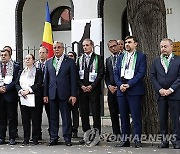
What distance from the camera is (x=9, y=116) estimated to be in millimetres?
10062

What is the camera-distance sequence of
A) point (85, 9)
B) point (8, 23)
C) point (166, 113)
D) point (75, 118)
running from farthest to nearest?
point (8, 23) < point (85, 9) < point (75, 118) < point (166, 113)

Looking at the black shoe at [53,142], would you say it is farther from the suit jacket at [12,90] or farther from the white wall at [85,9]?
the white wall at [85,9]

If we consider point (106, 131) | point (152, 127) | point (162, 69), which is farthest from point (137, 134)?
point (106, 131)

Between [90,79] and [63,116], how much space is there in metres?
0.97

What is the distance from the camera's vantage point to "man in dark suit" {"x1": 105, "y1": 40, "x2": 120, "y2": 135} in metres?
9.76

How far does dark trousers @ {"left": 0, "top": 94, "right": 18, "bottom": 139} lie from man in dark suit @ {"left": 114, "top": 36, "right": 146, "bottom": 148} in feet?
7.70

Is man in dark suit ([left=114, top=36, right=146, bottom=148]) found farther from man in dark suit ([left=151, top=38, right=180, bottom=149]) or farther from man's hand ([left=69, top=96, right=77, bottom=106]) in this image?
man's hand ([left=69, top=96, right=77, bottom=106])

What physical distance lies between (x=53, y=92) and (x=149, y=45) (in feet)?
7.50

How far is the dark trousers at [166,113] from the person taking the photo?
894cm

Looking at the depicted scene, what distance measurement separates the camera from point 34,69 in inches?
387

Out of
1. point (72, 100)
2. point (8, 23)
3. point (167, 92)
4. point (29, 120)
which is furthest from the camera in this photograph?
point (8, 23)

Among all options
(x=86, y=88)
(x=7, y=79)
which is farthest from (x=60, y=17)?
(x=86, y=88)

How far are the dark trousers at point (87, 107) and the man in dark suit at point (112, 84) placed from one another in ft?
1.01

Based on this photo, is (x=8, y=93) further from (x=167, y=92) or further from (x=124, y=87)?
(x=167, y=92)
